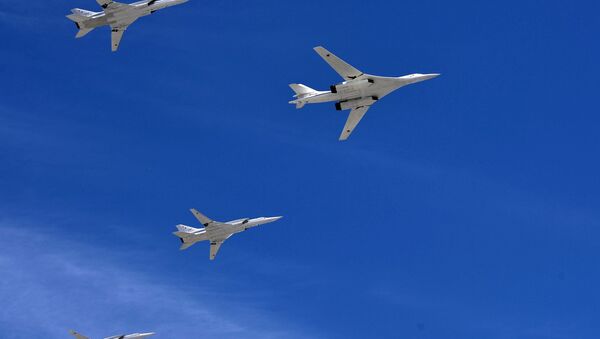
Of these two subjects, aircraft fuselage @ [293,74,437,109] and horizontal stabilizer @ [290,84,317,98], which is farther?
horizontal stabilizer @ [290,84,317,98]

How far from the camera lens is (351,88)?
120375 millimetres

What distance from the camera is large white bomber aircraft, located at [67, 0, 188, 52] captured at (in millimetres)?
124125

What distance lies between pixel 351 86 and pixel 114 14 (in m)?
30.5

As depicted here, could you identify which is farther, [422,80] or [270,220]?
[270,220]

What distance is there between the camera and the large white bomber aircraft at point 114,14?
407 ft

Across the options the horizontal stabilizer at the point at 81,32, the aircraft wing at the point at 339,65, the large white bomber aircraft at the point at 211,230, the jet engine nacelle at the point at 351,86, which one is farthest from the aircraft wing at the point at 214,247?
the aircraft wing at the point at 339,65

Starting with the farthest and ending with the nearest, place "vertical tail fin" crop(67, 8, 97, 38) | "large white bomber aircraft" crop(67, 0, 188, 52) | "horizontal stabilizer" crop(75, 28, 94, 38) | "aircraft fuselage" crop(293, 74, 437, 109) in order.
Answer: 1. "horizontal stabilizer" crop(75, 28, 94, 38)
2. "large white bomber aircraft" crop(67, 0, 188, 52)
3. "vertical tail fin" crop(67, 8, 97, 38)
4. "aircraft fuselage" crop(293, 74, 437, 109)

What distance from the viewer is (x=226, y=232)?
147250 millimetres

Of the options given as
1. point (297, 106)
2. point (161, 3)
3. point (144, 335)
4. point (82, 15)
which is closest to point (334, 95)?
point (297, 106)

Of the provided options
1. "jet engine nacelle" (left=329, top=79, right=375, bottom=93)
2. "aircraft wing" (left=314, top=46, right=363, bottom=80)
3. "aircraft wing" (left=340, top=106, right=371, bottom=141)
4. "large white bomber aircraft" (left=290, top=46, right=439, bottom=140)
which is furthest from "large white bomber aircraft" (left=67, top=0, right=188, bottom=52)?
"aircraft wing" (left=340, top=106, right=371, bottom=141)

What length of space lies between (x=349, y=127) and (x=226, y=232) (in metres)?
30.0

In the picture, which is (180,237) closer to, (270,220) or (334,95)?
(270,220)

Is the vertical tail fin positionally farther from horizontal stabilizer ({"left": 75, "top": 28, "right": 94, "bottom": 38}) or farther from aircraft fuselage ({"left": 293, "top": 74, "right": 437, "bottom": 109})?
aircraft fuselage ({"left": 293, "top": 74, "right": 437, "bottom": 109})

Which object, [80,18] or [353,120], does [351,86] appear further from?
[80,18]
